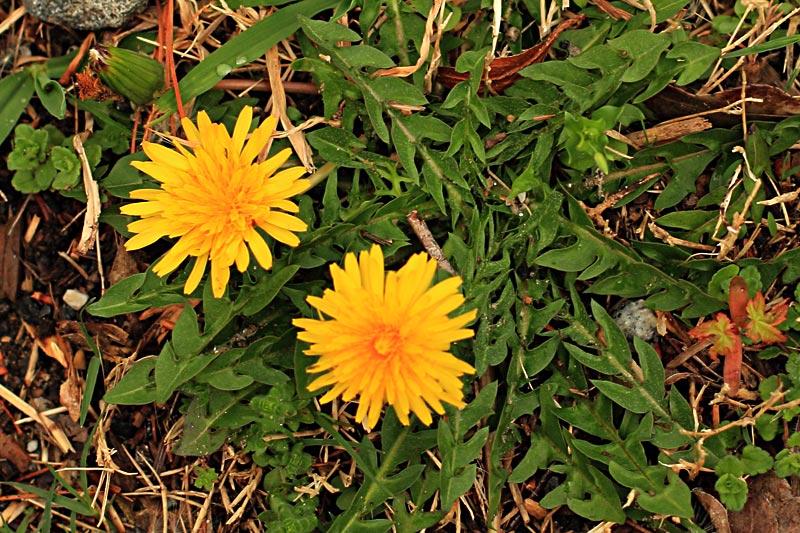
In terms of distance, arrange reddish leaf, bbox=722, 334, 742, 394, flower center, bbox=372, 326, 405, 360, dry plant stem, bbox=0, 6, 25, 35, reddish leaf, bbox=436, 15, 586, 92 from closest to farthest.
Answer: flower center, bbox=372, 326, 405, 360, reddish leaf, bbox=722, 334, 742, 394, reddish leaf, bbox=436, 15, 586, 92, dry plant stem, bbox=0, 6, 25, 35

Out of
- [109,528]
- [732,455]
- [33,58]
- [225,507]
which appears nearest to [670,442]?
[732,455]

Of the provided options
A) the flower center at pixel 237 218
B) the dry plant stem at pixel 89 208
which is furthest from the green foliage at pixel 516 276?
the dry plant stem at pixel 89 208

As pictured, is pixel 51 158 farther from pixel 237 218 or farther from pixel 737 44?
pixel 737 44

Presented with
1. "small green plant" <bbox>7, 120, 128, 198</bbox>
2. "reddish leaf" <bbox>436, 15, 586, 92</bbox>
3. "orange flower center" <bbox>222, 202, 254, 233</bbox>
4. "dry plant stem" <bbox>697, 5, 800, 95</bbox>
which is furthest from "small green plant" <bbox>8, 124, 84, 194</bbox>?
"dry plant stem" <bbox>697, 5, 800, 95</bbox>

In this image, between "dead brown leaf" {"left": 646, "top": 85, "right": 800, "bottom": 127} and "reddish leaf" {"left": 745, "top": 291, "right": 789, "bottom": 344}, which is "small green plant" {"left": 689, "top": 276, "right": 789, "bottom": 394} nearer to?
"reddish leaf" {"left": 745, "top": 291, "right": 789, "bottom": 344}

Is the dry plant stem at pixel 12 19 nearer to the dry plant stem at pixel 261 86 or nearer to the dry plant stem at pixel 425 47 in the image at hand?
the dry plant stem at pixel 261 86

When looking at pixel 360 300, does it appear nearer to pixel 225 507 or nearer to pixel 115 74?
pixel 225 507
